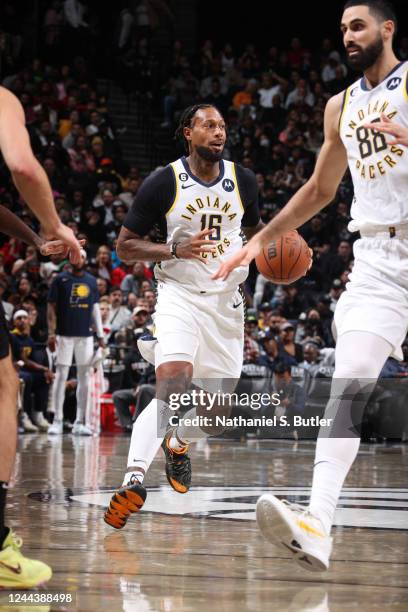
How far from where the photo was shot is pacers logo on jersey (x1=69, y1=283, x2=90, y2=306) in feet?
41.4

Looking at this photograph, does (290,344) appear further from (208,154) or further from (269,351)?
(208,154)

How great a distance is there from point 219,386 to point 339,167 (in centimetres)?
205

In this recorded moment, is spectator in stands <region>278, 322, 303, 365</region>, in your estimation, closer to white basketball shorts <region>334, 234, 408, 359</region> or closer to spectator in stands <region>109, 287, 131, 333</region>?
spectator in stands <region>109, 287, 131, 333</region>

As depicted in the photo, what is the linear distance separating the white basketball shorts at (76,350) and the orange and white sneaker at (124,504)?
7897 mm

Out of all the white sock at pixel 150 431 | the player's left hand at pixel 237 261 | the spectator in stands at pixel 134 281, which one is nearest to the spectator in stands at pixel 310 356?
the spectator in stands at pixel 134 281

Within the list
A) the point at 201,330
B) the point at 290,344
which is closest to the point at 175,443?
the point at 201,330

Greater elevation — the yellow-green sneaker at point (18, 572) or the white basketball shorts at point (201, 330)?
the white basketball shorts at point (201, 330)

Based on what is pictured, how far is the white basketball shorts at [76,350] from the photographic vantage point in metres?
12.8

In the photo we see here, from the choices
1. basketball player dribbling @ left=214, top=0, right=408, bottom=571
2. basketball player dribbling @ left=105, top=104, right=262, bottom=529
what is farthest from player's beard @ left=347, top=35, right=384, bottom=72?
basketball player dribbling @ left=105, top=104, right=262, bottom=529

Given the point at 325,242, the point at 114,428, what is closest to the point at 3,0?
the point at 325,242

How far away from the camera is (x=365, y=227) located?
4234mm

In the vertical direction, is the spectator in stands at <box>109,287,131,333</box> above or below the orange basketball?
above

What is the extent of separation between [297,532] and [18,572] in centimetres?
96

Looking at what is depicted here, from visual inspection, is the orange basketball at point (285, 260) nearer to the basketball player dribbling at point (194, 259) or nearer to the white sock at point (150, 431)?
the basketball player dribbling at point (194, 259)
